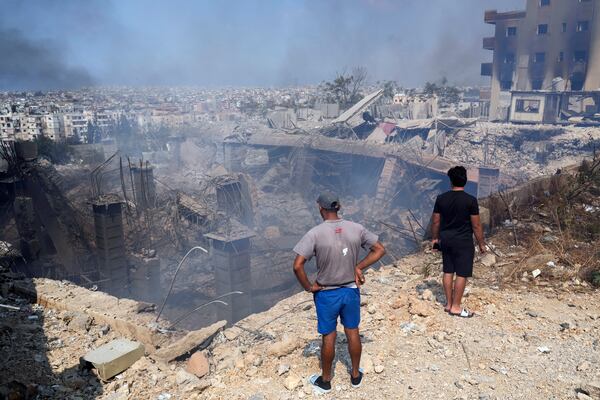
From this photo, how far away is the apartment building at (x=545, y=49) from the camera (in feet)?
108

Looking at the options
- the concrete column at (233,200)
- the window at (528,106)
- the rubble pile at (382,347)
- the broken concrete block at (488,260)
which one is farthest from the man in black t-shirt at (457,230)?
the window at (528,106)

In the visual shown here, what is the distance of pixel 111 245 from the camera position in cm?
1104

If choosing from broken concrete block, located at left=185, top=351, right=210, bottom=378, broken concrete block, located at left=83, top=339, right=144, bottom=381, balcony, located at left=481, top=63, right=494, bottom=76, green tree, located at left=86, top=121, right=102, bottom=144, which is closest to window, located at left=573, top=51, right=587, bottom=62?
balcony, located at left=481, top=63, right=494, bottom=76

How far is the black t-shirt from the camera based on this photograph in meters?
3.89

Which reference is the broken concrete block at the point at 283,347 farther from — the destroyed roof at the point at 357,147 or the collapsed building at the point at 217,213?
the destroyed roof at the point at 357,147

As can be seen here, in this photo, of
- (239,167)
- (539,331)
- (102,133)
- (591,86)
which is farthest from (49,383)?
(591,86)

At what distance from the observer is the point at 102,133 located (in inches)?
1142

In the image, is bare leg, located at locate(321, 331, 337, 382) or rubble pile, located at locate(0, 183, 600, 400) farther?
rubble pile, located at locate(0, 183, 600, 400)

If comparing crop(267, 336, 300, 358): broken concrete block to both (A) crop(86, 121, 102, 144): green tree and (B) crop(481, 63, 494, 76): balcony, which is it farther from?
(B) crop(481, 63, 494, 76): balcony

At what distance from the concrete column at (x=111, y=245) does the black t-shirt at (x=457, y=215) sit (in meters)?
8.68

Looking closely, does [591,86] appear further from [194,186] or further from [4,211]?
[4,211]

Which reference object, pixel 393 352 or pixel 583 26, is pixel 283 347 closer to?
pixel 393 352

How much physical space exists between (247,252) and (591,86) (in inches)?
1302

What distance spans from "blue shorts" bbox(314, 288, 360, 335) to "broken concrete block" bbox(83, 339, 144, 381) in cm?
169
